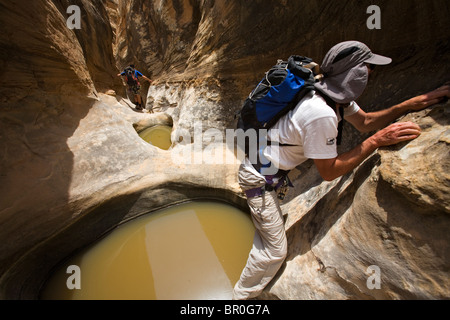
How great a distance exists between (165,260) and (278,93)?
2.31 m

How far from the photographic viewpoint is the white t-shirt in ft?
3.96

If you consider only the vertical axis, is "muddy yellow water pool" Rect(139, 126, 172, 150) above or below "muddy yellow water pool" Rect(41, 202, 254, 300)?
above

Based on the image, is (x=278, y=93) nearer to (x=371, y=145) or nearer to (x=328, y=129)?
(x=328, y=129)

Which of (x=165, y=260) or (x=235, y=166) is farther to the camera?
(x=235, y=166)

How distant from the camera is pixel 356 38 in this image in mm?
2430

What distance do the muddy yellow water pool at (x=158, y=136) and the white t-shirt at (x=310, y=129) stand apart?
4109mm

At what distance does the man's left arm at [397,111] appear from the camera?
4.37ft

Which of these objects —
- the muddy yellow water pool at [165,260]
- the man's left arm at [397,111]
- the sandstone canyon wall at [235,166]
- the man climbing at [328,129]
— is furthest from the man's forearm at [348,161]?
the muddy yellow water pool at [165,260]

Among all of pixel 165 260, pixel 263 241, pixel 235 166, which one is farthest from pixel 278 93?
pixel 165 260

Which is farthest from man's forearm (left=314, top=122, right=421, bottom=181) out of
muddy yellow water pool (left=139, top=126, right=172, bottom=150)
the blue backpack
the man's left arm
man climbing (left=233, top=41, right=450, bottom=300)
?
muddy yellow water pool (left=139, top=126, right=172, bottom=150)

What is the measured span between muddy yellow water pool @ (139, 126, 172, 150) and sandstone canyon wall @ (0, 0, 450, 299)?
1.25 metres

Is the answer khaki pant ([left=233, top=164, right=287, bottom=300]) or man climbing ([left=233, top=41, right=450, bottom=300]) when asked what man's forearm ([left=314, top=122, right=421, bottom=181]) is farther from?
khaki pant ([left=233, top=164, right=287, bottom=300])

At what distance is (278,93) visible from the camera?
135 centimetres

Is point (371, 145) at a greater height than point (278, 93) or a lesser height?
lesser
